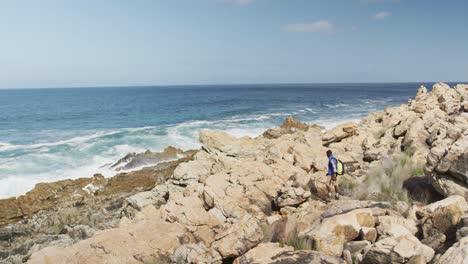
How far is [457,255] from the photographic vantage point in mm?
5016

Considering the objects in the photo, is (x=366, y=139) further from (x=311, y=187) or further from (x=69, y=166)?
(x=69, y=166)

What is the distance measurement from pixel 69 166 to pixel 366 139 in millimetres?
21446

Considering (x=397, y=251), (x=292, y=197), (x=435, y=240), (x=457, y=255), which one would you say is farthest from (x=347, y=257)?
(x=292, y=197)

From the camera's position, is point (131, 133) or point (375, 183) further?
point (131, 133)

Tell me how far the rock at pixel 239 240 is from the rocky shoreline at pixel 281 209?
0.08 feet

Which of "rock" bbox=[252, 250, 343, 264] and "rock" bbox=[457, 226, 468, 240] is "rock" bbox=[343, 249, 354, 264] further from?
"rock" bbox=[457, 226, 468, 240]

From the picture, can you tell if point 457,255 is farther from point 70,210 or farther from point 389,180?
point 70,210

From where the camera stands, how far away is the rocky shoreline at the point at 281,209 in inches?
266

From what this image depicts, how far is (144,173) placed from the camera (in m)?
22.5

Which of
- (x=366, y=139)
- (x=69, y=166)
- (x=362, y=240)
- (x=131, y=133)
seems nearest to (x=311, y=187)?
(x=362, y=240)

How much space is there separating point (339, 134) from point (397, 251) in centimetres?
1250

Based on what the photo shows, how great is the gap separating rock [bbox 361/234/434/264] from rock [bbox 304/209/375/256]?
0.88m

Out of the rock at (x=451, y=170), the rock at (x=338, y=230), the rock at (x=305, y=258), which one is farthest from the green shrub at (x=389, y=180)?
the rock at (x=305, y=258)

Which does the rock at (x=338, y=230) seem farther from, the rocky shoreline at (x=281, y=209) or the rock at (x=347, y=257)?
the rock at (x=347, y=257)
